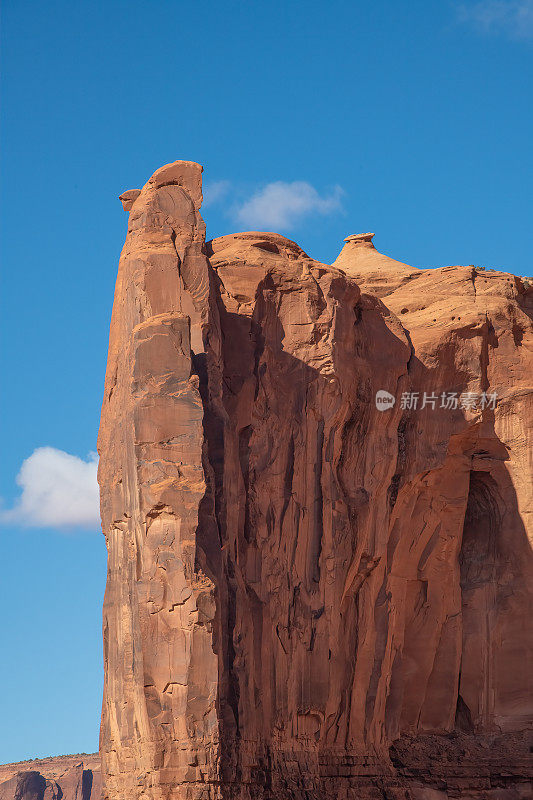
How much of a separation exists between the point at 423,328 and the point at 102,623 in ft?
39.8

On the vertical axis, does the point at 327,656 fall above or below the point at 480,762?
above

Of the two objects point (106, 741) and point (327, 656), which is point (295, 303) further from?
point (106, 741)

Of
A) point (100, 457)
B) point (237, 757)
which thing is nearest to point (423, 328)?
point (100, 457)

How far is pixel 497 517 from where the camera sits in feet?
115

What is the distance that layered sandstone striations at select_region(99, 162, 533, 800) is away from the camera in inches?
985
